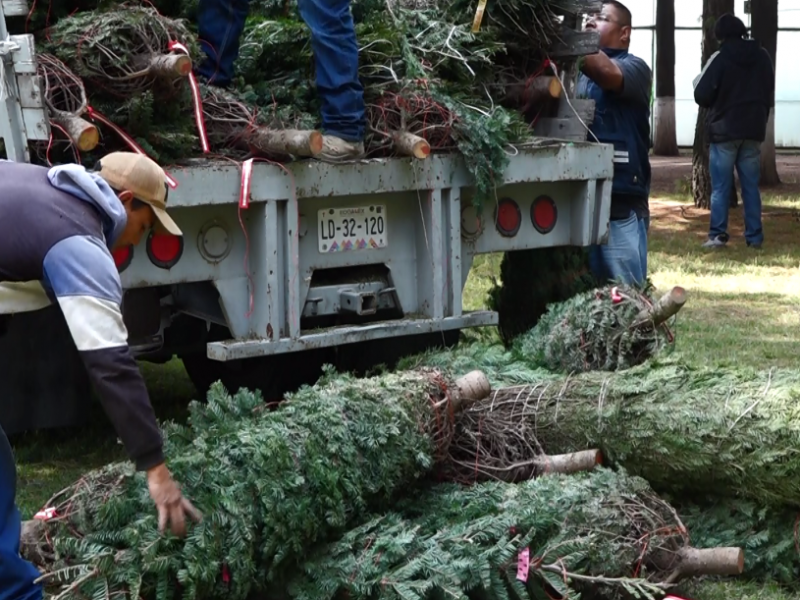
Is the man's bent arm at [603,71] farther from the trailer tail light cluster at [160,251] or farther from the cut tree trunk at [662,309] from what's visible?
the trailer tail light cluster at [160,251]

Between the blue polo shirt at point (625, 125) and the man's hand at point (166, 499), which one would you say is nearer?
the man's hand at point (166, 499)

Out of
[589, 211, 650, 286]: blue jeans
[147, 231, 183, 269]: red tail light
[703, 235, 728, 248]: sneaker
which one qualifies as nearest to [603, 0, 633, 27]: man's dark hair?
[589, 211, 650, 286]: blue jeans

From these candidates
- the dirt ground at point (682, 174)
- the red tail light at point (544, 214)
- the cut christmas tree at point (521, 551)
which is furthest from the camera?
the dirt ground at point (682, 174)

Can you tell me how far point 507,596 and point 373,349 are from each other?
108 inches

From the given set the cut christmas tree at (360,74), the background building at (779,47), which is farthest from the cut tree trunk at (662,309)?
the background building at (779,47)

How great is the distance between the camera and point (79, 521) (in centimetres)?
395

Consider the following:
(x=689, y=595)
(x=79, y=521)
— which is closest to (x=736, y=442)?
(x=689, y=595)

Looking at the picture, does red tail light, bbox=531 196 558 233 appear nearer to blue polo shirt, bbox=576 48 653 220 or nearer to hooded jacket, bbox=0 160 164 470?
blue polo shirt, bbox=576 48 653 220

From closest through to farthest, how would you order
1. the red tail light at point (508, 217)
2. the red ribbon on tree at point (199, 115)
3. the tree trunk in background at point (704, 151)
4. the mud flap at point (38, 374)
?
the red ribbon on tree at point (199, 115) < the mud flap at point (38, 374) < the red tail light at point (508, 217) < the tree trunk in background at point (704, 151)

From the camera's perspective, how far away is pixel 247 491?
3.91 m

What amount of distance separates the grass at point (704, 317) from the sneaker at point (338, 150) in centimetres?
151

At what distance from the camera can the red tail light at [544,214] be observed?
6.36 meters

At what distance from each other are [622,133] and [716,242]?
569 cm

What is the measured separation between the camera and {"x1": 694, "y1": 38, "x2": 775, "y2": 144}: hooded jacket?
501 inches
